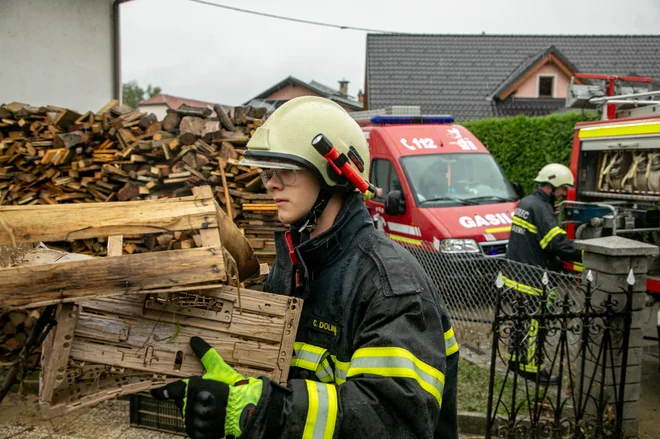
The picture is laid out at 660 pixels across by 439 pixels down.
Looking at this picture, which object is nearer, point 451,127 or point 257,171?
point 257,171

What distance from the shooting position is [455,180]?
8.65m

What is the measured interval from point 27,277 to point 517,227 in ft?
18.8

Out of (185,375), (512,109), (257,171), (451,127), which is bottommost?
(185,375)

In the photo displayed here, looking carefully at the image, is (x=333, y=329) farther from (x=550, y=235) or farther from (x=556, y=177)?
(x=556, y=177)

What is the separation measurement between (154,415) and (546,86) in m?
25.9

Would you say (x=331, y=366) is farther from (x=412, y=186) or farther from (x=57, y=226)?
(x=412, y=186)

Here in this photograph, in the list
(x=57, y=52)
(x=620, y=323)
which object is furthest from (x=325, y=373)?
(x=57, y=52)

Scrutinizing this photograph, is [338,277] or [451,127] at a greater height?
[451,127]

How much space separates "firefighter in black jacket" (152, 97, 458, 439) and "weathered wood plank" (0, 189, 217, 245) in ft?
0.95

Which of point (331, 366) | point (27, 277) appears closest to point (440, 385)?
point (331, 366)

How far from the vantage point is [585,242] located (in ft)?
15.6

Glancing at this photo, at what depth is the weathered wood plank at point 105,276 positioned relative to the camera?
1627 millimetres

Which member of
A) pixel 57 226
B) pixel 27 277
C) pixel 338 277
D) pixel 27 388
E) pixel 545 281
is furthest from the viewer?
pixel 27 388

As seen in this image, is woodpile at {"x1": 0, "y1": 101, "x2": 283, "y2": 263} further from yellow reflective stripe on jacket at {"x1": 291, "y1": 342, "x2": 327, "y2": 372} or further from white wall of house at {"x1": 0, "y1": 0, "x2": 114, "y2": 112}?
yellow reflective stripe on jacket at {"x1": 291, "y1": 342, "x2": 327, "y2": 372}
